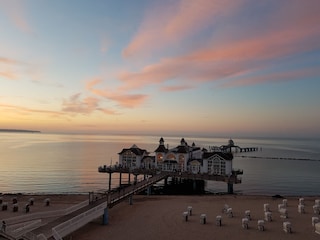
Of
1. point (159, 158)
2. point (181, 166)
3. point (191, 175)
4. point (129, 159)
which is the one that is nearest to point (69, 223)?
point (191, 175)

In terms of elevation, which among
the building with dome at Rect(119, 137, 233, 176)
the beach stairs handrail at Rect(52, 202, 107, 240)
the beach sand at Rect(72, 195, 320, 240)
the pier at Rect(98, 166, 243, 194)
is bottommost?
the beach sand at Rect(72, 195, 320, 240)

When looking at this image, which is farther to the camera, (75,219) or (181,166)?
(181,166)

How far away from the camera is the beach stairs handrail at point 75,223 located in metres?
18.7

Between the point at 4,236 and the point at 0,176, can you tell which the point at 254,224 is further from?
the point at 0,176

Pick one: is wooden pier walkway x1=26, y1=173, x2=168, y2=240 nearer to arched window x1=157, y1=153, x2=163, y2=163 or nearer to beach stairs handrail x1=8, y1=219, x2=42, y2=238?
beach stairs handrail x1=8, y1=219, x2=42, y2=238

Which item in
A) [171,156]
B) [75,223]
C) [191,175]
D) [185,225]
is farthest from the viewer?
[171,156]

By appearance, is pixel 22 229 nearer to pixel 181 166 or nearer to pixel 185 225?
pixel 185 225

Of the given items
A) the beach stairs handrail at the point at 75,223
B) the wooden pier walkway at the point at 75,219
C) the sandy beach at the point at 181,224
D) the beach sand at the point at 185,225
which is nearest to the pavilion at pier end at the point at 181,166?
the sandy beach at the point at 181,224

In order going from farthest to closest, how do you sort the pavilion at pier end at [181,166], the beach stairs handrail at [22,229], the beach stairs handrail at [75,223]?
the pavilion at pier end at [181,166], the beach stairs handrail at [75,223], the beach stairs handrail at [22,229]

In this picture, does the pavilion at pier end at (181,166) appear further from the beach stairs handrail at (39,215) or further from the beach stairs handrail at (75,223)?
the beach stairs handrail at (39,215)

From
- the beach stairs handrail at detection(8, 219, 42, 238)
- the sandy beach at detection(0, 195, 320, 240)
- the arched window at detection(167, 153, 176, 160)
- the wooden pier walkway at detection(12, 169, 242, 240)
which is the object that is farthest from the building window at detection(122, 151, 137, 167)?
the beach stairs handrail at detection(8, 219, 42, 238)

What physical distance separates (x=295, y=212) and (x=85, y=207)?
19.2 m

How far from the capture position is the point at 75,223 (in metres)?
20.8

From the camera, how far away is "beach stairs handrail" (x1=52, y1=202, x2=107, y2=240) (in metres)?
18.7
